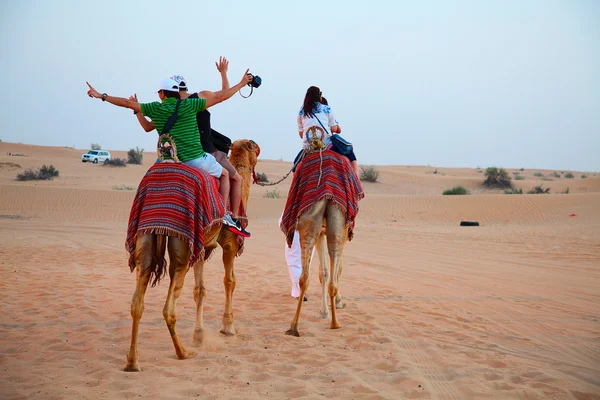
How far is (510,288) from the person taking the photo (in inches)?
419

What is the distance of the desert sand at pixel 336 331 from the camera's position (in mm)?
5512

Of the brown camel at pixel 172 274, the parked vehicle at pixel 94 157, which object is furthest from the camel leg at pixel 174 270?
the parked vehicle at pixel 94 157

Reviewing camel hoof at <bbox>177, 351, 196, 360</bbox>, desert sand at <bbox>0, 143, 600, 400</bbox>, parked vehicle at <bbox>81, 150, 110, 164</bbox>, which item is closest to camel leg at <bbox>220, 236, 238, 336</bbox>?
desert sand at <bbox>0, 143, 600, 400</bbox>

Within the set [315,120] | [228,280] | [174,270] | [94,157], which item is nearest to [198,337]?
[228,280]

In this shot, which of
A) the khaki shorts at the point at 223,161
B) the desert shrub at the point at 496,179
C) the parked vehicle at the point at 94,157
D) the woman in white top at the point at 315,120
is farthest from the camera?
the parked vehicle at the point at 94,157

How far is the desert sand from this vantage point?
5.51 m

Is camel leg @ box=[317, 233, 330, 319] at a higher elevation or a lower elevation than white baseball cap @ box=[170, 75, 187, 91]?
lower

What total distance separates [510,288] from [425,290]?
164cm

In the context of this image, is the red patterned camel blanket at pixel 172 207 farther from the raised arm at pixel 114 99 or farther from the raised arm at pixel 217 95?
the raised arm at pixel 217 95

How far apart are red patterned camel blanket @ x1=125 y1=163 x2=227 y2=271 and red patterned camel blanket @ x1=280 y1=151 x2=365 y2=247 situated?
6.16 ft

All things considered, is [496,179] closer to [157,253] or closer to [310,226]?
[310,226]

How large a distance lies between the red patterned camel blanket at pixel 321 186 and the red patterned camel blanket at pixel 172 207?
188cm

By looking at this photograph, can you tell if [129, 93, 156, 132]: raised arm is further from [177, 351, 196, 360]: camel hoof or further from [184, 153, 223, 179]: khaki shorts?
[177, 351, 196, 360]: camel hoof

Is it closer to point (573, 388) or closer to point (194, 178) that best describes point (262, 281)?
point (194, 178)
